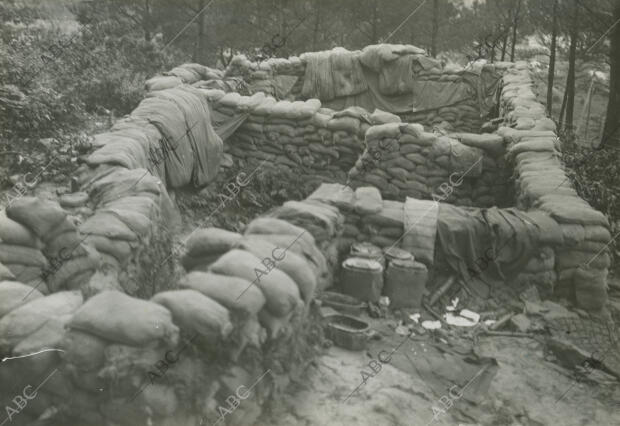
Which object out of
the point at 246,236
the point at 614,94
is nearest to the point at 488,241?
the point at 246,236

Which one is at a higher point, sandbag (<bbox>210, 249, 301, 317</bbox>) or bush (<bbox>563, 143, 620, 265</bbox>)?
sandbag (<bbox>210, 249, 301, 317</bbox>)

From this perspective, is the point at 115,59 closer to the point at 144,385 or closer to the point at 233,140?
the point at 233,140

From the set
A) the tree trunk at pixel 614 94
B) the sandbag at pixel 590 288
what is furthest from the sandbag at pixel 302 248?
the tree trunk at pixel 614 94

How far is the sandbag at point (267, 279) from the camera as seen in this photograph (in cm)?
270

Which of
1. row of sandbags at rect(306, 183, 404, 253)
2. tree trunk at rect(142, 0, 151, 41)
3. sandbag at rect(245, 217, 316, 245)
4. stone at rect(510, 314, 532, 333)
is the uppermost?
tree trunk at rect(142, 0, 151, 41)

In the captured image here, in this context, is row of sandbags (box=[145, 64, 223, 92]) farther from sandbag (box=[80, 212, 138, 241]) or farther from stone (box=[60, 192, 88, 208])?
sandbag (box=[80, 212, 138, 241])

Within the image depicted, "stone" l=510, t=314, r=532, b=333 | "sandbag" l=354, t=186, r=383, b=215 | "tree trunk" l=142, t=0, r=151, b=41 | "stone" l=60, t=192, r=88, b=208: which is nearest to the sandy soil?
"stone" l=510, t=314, r=532, b=333

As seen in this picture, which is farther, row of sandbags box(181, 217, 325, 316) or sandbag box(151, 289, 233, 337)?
row of sandbags box(181, 217, 325, 316)

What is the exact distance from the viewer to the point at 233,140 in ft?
27.0

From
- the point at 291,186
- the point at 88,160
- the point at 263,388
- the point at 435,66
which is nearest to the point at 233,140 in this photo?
the point at 291,186

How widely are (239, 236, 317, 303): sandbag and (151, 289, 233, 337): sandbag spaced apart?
1.60ft

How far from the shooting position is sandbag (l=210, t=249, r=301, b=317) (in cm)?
270

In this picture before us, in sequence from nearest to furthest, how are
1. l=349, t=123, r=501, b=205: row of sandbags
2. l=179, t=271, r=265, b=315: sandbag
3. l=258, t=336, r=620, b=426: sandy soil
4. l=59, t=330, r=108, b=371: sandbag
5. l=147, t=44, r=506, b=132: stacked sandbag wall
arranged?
l=59, t=330, r=108, b=371: sandbag < l=179, t=271, r=265, b=315: sandbag < l=258, t=336, r=620, b=426: sandy soil < l=349, t=123, r=501, b=205: row of sandbags < l=147, t=44, r=506, b=132: stacked sandbag wall

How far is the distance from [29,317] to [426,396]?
2.25m
